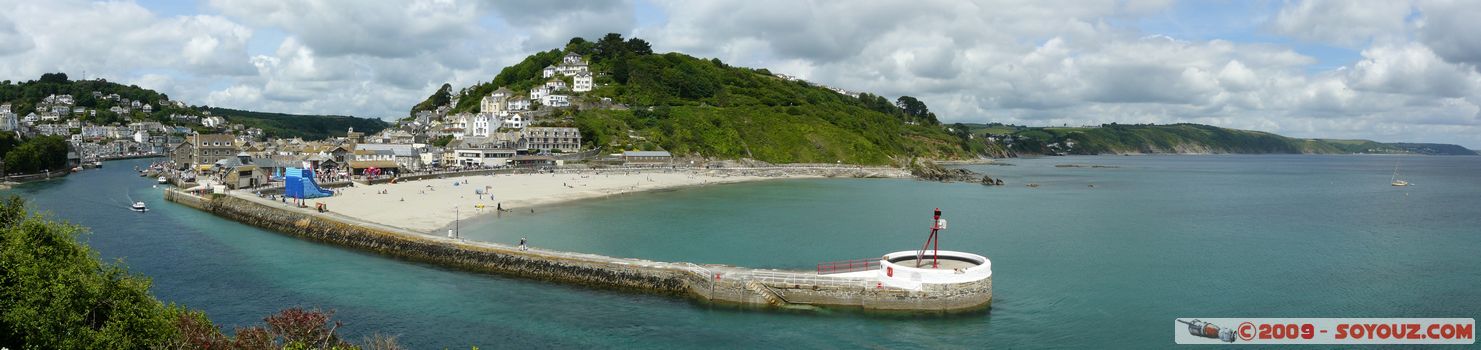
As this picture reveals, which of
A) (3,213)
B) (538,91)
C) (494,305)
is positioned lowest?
(494,305)

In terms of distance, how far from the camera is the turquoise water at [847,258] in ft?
72.5

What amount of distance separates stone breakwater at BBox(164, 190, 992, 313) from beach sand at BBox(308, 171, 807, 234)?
14.5 ft

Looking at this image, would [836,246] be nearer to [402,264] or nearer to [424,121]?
[402,264]

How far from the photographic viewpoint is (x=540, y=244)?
115 feet

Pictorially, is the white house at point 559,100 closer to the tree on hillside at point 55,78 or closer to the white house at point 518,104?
the white house at point 518,104

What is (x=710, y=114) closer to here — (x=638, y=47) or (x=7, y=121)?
(x=638, y=47)

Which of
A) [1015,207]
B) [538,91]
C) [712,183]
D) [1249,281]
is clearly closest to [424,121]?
[538,91]

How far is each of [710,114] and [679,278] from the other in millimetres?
93965

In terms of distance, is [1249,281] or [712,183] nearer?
[1249,281]

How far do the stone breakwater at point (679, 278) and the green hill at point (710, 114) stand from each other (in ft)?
215

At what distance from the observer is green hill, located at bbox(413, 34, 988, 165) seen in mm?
108125

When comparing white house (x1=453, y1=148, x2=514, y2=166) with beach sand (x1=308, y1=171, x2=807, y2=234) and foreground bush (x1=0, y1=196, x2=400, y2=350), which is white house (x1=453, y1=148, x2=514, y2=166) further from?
foreground bush (x1=0, y1=196, x2=400, y2=350)

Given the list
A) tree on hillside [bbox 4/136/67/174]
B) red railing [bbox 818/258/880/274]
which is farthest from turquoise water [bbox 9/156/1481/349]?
tree on hillside [bbox 4/136/67/174]

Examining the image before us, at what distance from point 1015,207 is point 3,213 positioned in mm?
56455
